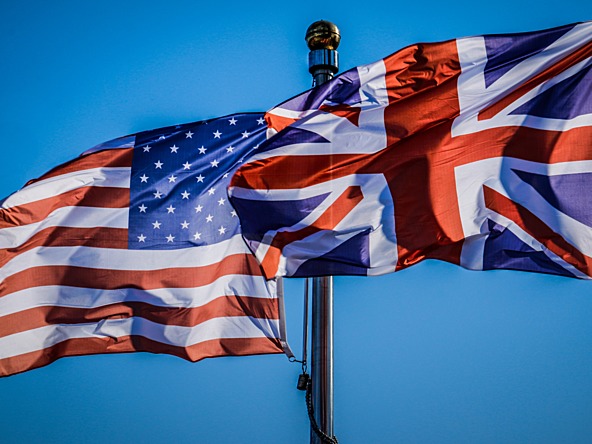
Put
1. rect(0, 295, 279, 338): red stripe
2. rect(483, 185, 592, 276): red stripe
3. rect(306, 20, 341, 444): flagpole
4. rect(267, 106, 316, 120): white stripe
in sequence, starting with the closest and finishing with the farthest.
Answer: rect(483, 185, 592, 276): red stripe
rect(306, 20, 341, 444): flagpole
rect(267, 106, 316, 120): white stripe
rect(0, 295, 279, 338): red stripe

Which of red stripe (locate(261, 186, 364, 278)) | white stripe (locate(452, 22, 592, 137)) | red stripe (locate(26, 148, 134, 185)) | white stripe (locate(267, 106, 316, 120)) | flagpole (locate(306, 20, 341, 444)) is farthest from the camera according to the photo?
red stripe (locate(26, 148, 134, 185))

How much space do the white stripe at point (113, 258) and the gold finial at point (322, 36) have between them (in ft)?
9.52

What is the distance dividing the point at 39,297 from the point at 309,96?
14.6 ft

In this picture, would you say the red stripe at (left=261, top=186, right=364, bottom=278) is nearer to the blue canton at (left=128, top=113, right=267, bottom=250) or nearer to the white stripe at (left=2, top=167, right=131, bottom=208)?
the blue canton at (left=128, top=113, right=267, bottom=250)

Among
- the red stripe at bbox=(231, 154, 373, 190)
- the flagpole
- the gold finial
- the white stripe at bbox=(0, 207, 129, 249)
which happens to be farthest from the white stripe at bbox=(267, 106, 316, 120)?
the white stripe at bbox=(0, 207, 129, 249)

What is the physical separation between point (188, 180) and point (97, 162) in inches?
51.3

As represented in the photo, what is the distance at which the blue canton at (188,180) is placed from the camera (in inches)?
478

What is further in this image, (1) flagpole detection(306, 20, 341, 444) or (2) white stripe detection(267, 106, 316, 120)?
(2) white stripe detection(267, 106, 316, 120)

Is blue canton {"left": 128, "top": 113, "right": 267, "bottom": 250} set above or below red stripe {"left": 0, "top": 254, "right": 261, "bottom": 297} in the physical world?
above

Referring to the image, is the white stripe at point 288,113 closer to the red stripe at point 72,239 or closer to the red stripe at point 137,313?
the red stripe at point 137,313

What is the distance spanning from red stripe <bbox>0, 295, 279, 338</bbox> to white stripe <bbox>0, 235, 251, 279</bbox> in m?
0.55

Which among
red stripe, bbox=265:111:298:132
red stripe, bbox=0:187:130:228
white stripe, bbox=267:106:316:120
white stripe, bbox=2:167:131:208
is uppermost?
white stripe, bbox=267:106:316:120

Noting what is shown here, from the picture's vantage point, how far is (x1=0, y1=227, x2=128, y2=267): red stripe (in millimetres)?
12117

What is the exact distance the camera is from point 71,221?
12.2 meters
